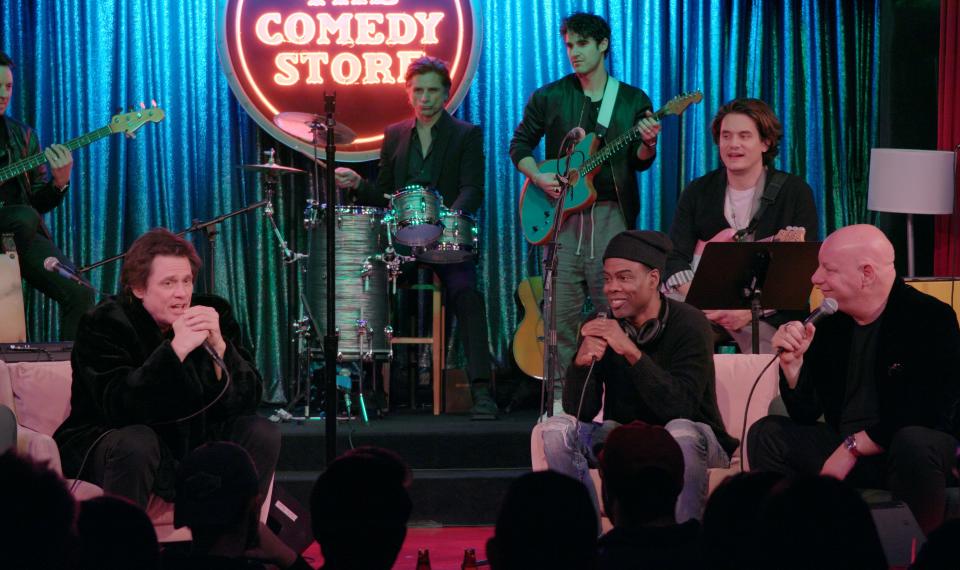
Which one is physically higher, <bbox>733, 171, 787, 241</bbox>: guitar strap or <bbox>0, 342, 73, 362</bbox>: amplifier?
<bbox>733, 171, 787, 241</bbox>: guitar strap

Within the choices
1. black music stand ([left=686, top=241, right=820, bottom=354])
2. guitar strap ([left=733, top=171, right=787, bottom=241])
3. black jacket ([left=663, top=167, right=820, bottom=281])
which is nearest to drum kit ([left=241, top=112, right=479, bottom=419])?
black jacket ([left=663, top=167, right=820, bottom=281])

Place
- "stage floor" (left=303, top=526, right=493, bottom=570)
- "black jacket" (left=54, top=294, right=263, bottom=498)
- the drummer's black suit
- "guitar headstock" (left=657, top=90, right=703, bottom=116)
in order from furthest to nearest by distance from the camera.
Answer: the drummer's black suit → "guitar headstock" (left=657, top=90, right=703, bottom=116) → "stage floor" (left=303, top=526, right=493, bottom=570) → "black jacket" (left=54, top=294, right=263, bottom=498)

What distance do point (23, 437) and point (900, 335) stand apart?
303 centimetres

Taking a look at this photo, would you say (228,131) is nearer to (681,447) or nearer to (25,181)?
(25,181)

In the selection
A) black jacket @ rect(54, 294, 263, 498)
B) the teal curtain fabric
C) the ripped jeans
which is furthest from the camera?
the teal curtain fabric

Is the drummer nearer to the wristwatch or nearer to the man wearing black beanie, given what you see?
the man wearing black beanie

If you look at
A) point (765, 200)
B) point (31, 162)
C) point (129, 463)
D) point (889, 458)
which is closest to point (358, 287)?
point (31, 162)

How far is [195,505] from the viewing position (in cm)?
279

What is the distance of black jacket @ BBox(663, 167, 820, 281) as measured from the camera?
580 cm

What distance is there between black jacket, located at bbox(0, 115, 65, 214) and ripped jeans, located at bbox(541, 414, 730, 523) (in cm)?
370

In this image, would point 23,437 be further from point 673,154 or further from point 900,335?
point 673,154

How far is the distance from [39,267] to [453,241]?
227 centimetres

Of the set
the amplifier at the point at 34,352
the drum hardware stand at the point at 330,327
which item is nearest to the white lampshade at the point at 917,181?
the drum hardware stand at the point at 330,327

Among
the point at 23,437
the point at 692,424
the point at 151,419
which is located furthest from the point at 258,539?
the point at 692,424
